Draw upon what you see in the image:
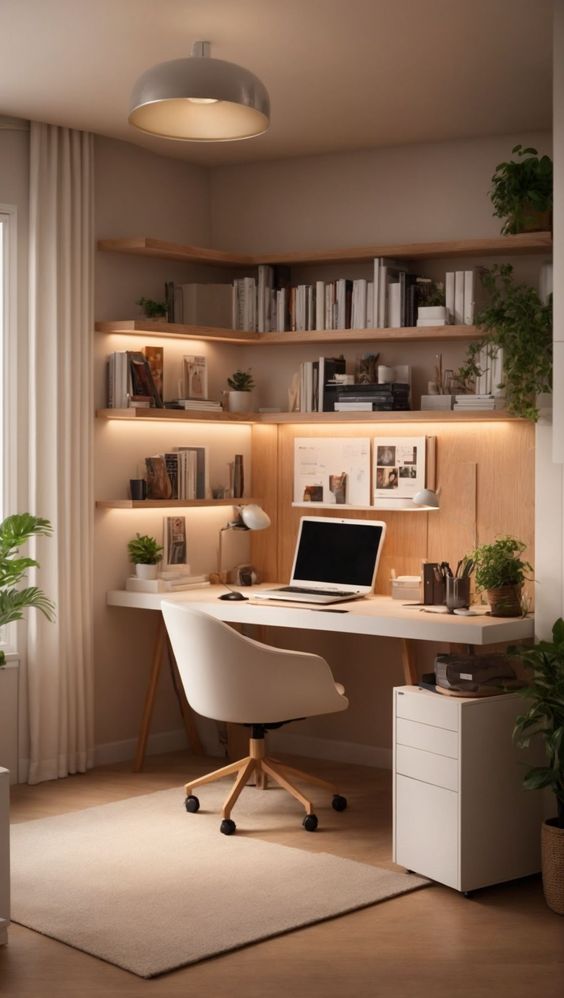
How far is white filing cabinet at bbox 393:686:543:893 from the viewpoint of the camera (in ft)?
13.7

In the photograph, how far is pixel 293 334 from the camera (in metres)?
5.89

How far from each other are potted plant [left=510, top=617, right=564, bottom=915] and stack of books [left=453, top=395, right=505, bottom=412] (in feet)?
4.12

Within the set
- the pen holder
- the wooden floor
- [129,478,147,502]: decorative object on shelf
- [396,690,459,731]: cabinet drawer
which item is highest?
[129,478,147,502]: decorative object on shelf

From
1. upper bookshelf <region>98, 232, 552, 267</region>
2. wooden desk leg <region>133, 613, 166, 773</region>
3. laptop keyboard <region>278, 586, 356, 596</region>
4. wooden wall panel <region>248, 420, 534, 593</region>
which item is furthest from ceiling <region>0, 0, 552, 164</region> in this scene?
wooden desk leg <region>133, 613, 166, 773</region>

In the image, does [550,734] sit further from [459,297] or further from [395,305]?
[395,305]

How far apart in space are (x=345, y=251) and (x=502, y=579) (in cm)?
172

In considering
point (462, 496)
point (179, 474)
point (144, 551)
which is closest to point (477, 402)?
point (462, 496)

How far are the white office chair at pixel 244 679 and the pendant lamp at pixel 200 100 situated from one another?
1.73 m

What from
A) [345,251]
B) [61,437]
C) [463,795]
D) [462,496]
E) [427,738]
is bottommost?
[463,795]

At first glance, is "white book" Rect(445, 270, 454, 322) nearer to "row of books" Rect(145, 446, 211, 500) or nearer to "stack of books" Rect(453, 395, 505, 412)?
"stack of books" Rect(453, 395, 505, 412)

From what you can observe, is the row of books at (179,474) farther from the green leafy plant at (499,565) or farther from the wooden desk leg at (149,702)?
the green leafy plant at (499,565)

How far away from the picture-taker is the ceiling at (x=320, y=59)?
406cm

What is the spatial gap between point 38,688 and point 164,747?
2.90 ft

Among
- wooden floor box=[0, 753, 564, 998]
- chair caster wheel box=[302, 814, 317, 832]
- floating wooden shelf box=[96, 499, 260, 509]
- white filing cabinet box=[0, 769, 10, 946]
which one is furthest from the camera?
floating wooden shelf box=[96, 499, 260, 509]
